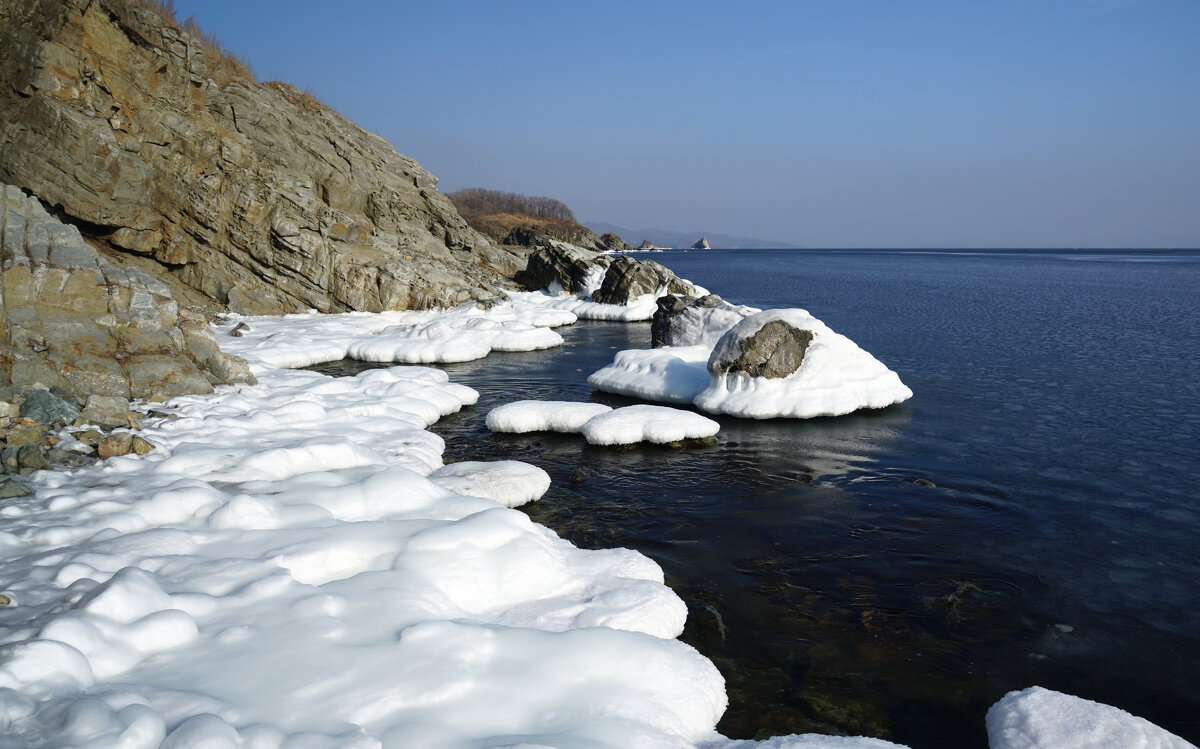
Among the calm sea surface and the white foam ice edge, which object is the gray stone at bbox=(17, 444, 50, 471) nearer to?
the calm sea surface

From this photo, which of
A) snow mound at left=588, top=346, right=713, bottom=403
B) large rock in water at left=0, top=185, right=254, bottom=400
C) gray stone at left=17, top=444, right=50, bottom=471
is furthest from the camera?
snow mound at left=588, top=346, right=713, bottom=403

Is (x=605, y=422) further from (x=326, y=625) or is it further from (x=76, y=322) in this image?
(x=76, y=322)

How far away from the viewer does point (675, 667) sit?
5.75 meters

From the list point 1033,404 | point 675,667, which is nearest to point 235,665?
point 675,667

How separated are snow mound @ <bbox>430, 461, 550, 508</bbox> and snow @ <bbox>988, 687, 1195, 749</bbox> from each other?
259 inches

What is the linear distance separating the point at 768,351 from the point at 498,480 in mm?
7912

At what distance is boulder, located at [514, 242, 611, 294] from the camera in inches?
1729

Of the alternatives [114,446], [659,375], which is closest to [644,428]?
[659,375]

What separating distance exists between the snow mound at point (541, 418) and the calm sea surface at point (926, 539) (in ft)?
1.24

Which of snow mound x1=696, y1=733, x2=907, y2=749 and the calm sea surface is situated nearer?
snow mound x1=696, y1=733, x2=907, y2=749

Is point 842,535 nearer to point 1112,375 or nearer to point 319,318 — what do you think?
point 1112,375

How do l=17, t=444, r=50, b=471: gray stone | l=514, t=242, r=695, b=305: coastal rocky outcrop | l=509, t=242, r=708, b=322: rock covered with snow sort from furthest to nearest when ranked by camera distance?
l=514, t=242, r=695, b=305: coastal rocky outcrop < l=509, t=242, r=708, b=322: rock covered with snow < l=17, t=444, r=50, b=471: gray stone

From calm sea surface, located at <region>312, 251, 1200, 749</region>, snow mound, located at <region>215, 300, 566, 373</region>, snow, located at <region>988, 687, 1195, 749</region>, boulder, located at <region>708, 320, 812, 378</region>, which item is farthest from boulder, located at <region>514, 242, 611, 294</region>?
snow, located at <region>988, 687, 1195, 749</region>

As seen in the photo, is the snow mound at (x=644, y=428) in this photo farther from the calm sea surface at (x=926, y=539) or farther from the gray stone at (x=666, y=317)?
Result: the gray stone at (x=666, y=317)
